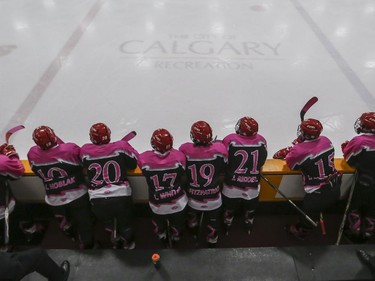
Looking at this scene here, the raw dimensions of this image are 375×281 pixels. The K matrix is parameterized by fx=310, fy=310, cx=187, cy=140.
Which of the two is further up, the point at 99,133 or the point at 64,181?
the point at 99,133

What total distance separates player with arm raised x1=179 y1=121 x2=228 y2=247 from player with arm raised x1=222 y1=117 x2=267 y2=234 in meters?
0.06

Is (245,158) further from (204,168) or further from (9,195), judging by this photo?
(9,195)

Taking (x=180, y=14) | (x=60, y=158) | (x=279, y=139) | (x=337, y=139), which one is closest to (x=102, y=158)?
(x=60, y=158)

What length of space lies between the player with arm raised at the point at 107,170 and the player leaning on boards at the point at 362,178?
4.05 feet

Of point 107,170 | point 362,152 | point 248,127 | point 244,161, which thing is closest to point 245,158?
point 244,161

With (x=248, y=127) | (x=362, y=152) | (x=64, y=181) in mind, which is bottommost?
(x=64, y=181)

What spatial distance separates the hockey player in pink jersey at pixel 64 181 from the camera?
1639 millimetres

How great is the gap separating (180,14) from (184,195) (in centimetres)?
331

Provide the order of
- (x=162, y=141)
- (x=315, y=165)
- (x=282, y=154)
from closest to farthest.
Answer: (x=162, y=141), (x=315, y=165), (x=282, y=154)

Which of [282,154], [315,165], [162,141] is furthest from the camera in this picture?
[282,154]

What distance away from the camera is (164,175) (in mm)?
1621

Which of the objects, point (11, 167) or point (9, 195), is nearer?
point (11, 167)

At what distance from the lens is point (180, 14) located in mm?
4324

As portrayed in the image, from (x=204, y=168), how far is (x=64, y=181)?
78 cm
